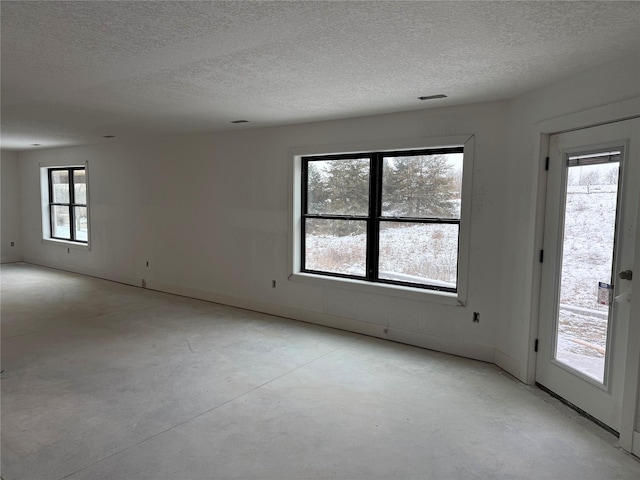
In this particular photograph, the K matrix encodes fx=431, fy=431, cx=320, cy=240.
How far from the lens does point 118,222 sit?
23.9 ft

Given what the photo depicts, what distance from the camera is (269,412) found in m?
2.96

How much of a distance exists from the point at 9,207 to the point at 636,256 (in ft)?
35.6

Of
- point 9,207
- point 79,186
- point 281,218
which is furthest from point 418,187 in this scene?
point 9,207

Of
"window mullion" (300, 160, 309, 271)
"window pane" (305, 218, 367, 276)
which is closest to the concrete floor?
"window pane" (305, 218, 367, 276)

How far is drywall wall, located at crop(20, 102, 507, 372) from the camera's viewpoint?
12.9 feet

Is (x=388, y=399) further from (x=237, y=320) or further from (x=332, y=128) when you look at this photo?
(x=332, y=128)

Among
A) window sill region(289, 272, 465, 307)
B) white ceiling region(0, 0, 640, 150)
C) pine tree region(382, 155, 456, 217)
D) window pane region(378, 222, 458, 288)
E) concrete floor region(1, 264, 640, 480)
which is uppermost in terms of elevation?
white ceiling region(0, 0, 640, 150)

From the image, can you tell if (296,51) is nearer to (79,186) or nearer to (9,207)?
(79,186)

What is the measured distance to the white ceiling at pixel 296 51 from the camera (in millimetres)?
2016

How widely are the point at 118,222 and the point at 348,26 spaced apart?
626cm

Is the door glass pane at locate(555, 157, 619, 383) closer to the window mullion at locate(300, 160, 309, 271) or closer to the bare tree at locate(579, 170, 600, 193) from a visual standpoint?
the bare tree at locate(579, 170, 600, 193)

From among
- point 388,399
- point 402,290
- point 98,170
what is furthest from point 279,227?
point 98,170

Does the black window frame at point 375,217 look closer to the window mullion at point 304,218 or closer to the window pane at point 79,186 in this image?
the window mullion at point 304,218

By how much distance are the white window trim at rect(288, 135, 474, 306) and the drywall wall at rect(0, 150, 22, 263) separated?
7428 millimetres
